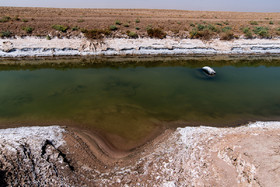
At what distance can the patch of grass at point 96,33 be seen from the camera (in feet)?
88.8

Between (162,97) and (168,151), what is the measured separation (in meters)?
7.10

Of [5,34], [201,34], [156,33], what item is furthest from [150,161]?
[5,34]

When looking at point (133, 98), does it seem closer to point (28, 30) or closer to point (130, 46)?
point (130, 46)

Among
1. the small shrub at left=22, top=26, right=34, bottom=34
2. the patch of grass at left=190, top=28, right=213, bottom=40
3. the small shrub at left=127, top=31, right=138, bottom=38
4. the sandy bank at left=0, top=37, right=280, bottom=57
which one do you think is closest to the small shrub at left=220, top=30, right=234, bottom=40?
the sandy bank at left=0, top=37, right=280, bottom=57

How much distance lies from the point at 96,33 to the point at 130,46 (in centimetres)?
608

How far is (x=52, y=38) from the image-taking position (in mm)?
26203

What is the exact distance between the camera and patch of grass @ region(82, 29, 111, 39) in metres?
27.1

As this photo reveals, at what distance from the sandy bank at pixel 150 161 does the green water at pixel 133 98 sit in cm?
224

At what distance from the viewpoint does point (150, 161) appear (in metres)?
8.16

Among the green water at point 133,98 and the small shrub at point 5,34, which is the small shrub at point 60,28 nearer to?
the small shrub at point 5,34

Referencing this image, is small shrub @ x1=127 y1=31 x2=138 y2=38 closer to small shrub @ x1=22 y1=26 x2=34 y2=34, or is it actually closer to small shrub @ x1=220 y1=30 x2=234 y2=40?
small shrub @ x1=22 y1=26 x2=34 y2=34

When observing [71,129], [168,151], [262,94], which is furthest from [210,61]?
[71,129]

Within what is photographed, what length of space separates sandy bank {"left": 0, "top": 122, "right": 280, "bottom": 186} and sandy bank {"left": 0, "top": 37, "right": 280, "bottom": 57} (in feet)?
59.8

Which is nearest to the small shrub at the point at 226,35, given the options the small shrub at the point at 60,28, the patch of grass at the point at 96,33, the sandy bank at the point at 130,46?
the sandy bank at the point at 130,46
